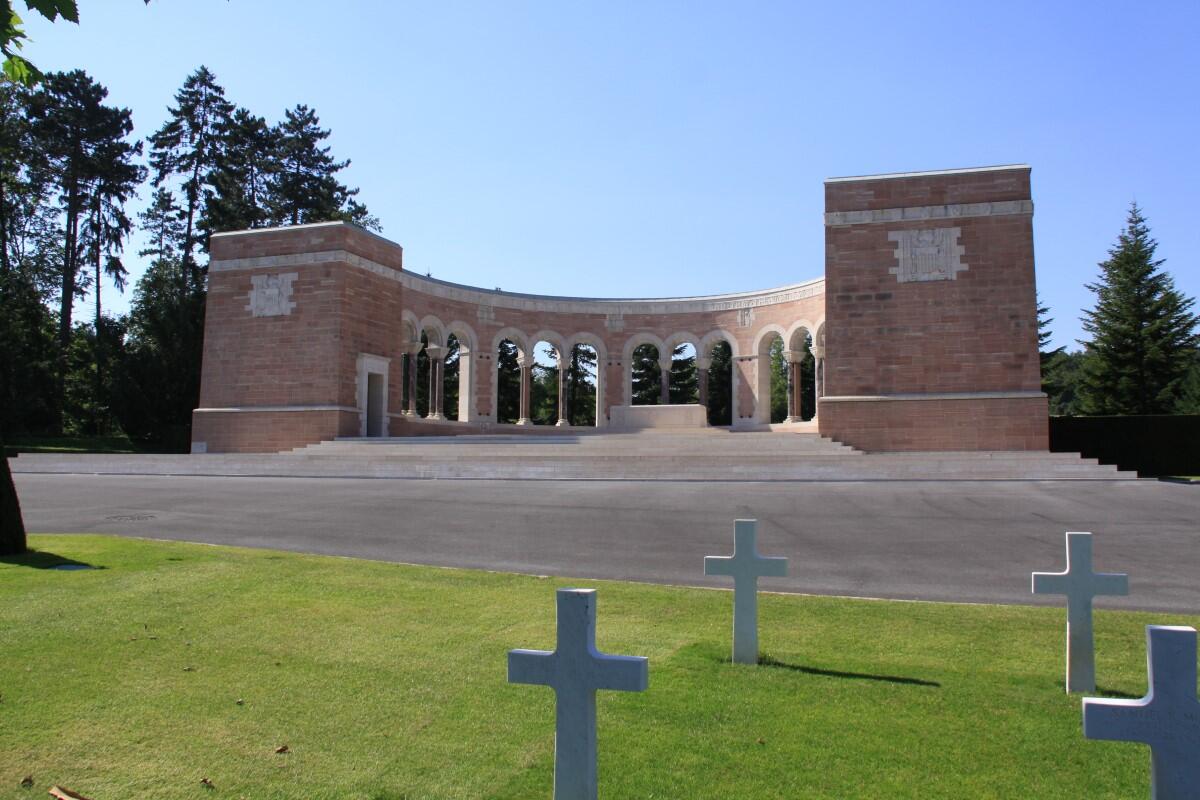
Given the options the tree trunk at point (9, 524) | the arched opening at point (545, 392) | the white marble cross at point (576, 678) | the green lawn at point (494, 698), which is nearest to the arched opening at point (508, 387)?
the arched opening at point (545, 392)

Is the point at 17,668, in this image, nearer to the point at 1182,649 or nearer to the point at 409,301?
the point at 1182,649

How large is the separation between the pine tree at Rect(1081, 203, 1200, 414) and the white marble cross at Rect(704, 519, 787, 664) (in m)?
35.0

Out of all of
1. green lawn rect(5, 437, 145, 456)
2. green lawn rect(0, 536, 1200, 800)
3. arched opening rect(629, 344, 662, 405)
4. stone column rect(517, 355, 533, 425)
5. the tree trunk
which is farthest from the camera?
arched opening rect(629, 344, 662, 405)

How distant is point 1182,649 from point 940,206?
20.6m

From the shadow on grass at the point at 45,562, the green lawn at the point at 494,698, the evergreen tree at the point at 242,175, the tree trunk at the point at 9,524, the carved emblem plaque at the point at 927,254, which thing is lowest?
the green lawn at the point at 494,698

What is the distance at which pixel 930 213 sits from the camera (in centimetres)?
2158

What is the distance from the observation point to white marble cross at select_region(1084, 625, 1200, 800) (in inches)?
107

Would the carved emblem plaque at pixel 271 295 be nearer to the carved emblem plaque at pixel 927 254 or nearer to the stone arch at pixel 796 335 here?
the stone arch at pixel 796 335

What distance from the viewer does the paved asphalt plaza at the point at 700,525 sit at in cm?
850

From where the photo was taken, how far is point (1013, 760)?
153 inches

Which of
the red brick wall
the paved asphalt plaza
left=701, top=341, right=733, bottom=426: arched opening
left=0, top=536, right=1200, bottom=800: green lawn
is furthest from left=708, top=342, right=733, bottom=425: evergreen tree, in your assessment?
left=0, top=536, right=1200, bottom=800: green lawn

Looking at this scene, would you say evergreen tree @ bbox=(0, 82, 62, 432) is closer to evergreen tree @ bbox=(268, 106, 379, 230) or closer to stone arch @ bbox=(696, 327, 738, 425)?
evergreen tree @ bbox=(268, 106, 379, 230)

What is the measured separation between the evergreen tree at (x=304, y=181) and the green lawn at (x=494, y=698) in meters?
35.3

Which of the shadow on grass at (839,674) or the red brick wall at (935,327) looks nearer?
the shadow on grass at (839,674)
